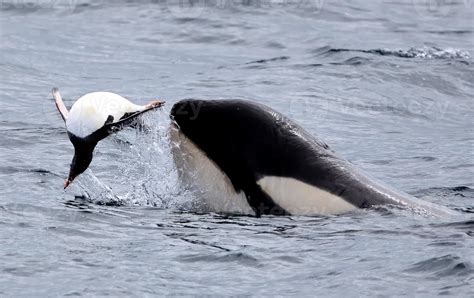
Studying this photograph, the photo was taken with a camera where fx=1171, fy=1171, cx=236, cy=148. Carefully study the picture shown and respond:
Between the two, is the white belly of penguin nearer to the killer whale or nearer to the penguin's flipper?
the killer whale

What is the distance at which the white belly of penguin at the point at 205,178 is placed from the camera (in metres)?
9.55

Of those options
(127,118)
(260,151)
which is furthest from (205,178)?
(127,118)

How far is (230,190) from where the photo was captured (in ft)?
31.5

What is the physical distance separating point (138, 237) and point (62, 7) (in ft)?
60.1

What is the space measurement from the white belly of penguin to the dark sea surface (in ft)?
0.42

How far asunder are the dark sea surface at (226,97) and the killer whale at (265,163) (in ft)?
0.50

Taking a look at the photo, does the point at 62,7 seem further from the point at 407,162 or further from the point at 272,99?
the point at 407,162

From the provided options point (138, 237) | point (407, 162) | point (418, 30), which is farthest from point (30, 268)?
point (418, 30)

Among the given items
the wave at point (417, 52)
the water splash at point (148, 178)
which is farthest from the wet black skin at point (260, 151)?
the wave at point (417, 52)

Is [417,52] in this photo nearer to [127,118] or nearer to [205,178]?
[205,178]

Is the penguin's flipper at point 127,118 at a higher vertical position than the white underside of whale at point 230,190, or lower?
higher

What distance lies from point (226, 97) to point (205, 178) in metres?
7.78

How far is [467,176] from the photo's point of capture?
13.0m

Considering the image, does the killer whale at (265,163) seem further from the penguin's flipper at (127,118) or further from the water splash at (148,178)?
the water splash at (148,178)
